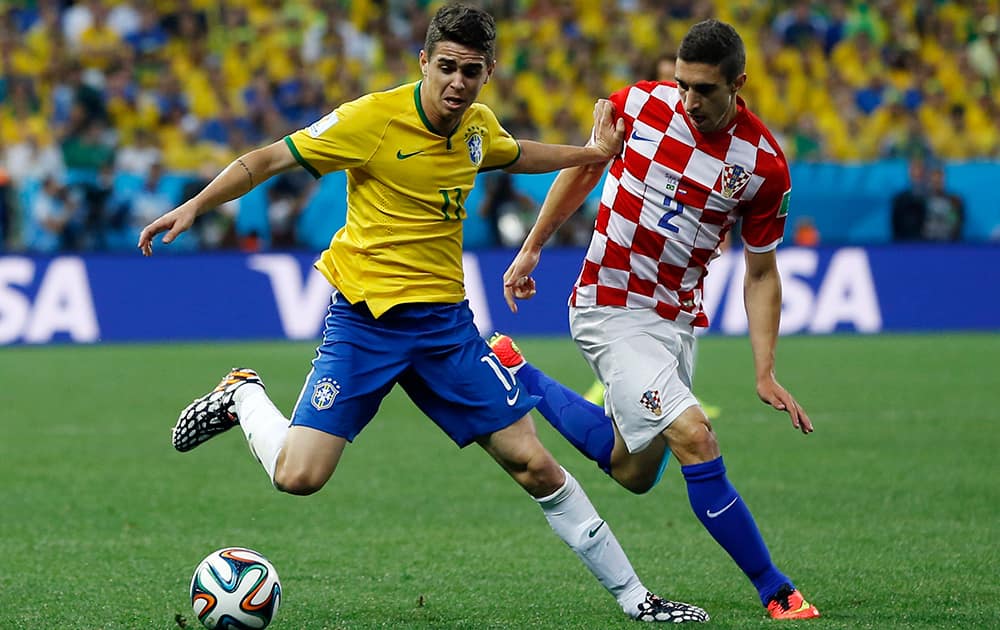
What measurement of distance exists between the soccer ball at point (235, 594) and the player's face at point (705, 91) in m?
2.15

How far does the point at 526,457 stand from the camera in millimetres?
5203

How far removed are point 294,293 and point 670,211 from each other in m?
10.2

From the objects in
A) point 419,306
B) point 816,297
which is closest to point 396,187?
point 419,306

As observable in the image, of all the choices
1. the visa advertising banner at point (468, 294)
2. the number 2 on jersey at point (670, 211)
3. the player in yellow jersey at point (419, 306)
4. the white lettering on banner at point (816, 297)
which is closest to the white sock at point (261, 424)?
the player in yellow jersey at point (419, 306)

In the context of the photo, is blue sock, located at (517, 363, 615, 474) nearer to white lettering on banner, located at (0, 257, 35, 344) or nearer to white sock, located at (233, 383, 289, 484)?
white sock, located at (233, 383, 289, 484)

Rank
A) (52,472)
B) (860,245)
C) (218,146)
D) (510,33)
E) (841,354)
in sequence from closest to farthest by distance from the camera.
→ (52,472)
(841,354)
(860,245)
(218,146)
(510,33)

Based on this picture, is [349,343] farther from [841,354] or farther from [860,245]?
[860,245]

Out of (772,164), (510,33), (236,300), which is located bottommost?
(236,300)

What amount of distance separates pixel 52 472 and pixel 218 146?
32.5 ft

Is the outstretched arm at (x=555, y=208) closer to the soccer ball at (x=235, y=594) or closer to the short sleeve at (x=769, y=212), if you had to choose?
the short sleeve at (x=769, y=212)

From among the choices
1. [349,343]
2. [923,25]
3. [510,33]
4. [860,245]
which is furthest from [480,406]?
[923,25]

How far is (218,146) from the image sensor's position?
18.0m

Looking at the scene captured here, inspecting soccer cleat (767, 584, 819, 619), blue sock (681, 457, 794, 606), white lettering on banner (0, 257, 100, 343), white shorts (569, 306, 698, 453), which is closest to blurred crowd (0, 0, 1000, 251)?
white lettering on banner (0, 257, 100, 343)

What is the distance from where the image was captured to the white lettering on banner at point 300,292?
1545cm
